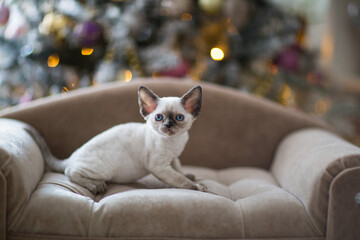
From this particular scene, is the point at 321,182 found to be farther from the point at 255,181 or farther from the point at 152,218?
the point at 152,218

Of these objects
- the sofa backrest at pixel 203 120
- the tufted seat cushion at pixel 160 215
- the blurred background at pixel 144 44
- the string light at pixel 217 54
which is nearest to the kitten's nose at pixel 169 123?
the tufted seat cushion at pixel 160 215

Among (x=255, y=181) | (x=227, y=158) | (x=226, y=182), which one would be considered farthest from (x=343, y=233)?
(x=227, y=158)

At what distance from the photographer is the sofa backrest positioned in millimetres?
1639

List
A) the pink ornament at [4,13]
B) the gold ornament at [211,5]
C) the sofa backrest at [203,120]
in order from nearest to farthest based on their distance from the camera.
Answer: the sofa backrest at [203,120], the pink ornament at [4,13], the gold ornament at [211,5]

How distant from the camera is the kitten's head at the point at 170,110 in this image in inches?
45.4

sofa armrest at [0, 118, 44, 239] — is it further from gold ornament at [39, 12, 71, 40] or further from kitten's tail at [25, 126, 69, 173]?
gold ornament at [39, 12, 71, 40]

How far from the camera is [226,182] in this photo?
1.56 meters

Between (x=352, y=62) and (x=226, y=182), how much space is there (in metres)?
3.11

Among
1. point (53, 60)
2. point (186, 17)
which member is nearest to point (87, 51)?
point (53, 60)

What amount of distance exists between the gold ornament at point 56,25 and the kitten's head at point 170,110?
1.19m

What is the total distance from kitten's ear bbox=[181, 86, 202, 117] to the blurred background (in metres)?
0.89

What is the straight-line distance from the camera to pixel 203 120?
5.81 ft

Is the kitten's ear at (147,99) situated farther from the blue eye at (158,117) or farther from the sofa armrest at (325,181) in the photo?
the sofa armrest at (325,181)

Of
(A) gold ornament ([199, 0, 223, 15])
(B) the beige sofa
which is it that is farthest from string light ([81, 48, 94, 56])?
(A) gold ornament ([199, 0, 223, 15])
